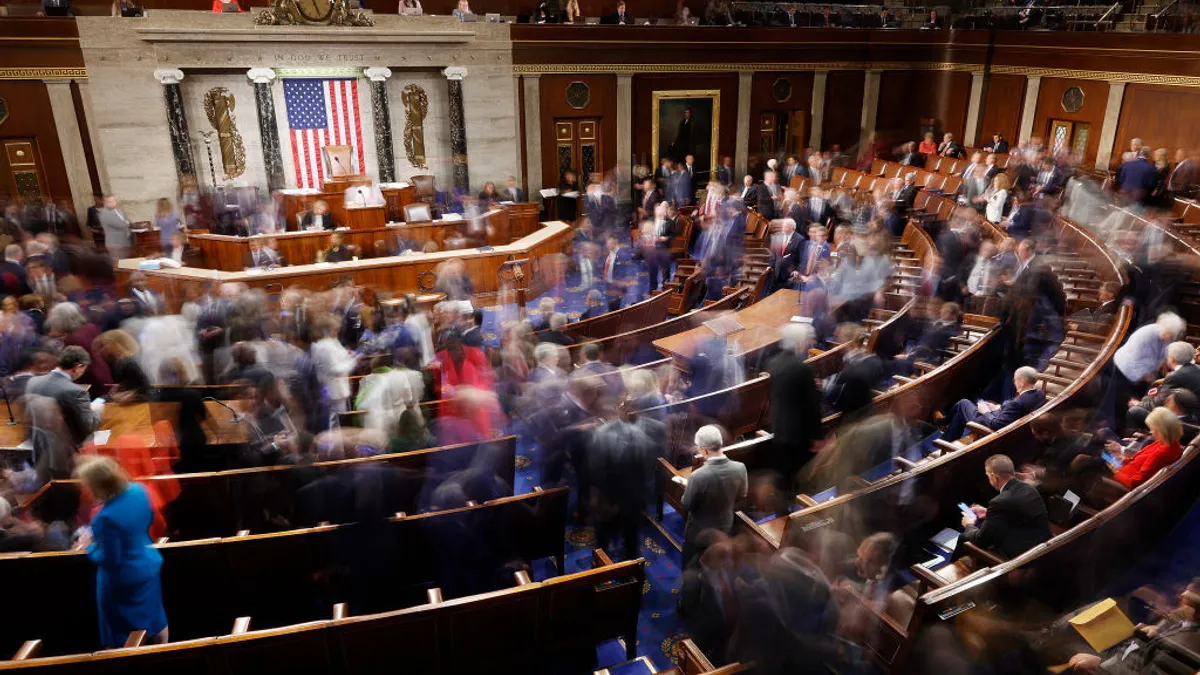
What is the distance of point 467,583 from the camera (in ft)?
15.1

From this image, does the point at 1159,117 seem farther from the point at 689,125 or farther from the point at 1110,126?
the point at 689,125

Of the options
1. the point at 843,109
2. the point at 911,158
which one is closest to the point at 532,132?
the point at 911,158

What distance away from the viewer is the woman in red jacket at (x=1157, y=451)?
14.6 ft

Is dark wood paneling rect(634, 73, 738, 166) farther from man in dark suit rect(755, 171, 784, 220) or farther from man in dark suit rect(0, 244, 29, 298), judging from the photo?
man in dark suit rect(0, 244, 29, 298)

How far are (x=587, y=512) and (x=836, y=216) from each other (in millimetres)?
7875

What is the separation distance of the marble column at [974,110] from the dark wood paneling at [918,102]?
0.13 metres

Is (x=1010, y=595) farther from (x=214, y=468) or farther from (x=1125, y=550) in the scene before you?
(x=214, y=468)

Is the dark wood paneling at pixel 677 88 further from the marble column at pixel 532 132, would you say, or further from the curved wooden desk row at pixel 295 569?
the curved wooden desk row at pixel 295 569

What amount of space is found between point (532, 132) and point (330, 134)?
3783 mm

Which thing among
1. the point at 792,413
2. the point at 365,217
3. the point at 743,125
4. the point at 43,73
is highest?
the point at 43,73

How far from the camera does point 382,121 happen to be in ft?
44.8

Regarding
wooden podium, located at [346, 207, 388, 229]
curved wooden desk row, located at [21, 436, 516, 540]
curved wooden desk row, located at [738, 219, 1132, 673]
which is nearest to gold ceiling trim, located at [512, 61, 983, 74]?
wooden podium, located at [346, 207, 388, 229]

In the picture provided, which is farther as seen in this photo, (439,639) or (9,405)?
(9,405)

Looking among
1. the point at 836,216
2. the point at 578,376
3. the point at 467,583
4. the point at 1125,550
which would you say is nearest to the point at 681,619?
the point at 467,583
